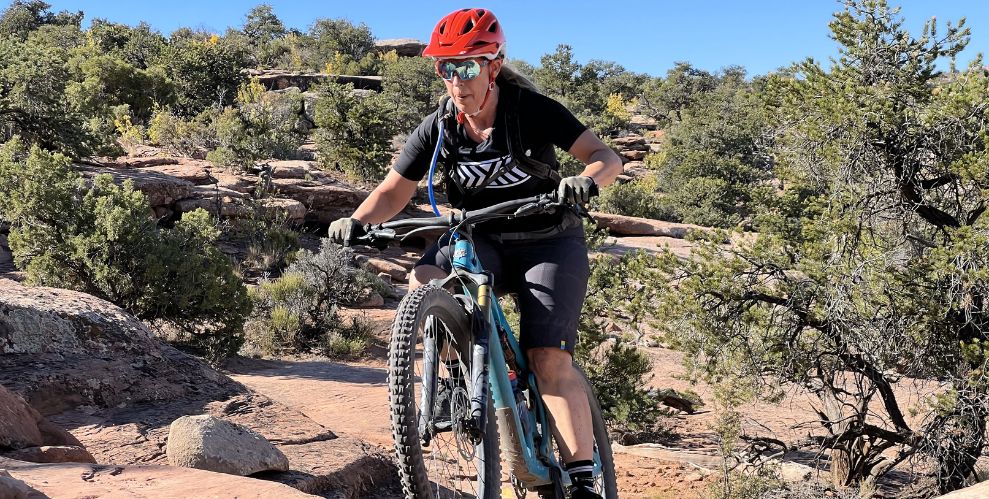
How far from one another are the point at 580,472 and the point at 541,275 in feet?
2.62

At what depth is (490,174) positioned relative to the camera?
319 centimetres

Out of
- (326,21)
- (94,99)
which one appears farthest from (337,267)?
(326,21)

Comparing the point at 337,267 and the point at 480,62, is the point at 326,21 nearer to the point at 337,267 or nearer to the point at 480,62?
the point at 337,267

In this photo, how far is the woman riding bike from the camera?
10.1ft

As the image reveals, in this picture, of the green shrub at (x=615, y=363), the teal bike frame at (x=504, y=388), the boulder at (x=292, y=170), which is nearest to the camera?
the teal bike frame at (x=504, y=388)

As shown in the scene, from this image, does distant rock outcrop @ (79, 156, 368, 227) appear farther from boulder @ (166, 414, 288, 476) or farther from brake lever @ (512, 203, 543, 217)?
brake lever @ (512, 203, 543, 217)

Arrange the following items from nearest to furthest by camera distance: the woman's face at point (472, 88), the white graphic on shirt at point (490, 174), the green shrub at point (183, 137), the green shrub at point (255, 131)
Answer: the woman's face at point (472, 88), the white graphic on shirt at point (490, 174), the green shrub at point (255, 131), the green shrub at point (183, 137)

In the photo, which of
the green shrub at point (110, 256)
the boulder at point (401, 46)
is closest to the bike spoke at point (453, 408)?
the green shrub at point (110, 256)

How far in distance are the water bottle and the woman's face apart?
998 mm

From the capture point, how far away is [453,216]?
→ 116 inches

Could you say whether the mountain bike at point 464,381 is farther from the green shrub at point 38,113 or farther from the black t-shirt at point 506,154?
the green shrub at point 38,113

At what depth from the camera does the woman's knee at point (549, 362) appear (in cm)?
327

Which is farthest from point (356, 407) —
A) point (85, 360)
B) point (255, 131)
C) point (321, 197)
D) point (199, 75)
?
point (199, 75)

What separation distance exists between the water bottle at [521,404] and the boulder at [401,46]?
54073 mm
